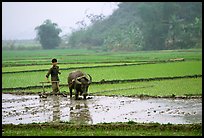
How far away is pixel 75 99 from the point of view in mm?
15695

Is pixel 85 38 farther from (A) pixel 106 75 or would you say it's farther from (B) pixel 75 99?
(B) pixel 75 99

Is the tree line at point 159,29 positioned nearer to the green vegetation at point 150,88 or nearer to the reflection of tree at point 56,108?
the green vegetation at point 150,88

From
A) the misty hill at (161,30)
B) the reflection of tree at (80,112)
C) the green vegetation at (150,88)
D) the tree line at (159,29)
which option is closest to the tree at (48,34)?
the tree line at (159,29)

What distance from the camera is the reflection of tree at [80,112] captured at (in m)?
11.3

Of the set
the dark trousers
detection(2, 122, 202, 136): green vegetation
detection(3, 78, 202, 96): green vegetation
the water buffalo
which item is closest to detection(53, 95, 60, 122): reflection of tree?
the dark trousers

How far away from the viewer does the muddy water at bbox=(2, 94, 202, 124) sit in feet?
37.5

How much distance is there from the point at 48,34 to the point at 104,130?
70.4 metres

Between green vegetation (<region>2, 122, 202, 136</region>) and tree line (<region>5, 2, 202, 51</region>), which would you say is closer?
green vegetation (<region>2, 122, 202, 136</region>)

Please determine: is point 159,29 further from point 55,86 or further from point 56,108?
point 56,108

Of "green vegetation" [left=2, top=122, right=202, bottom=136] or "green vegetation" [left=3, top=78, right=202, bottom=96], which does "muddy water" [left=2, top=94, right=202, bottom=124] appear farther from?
"green vegetation" [left=3, top=78, right=202, bottom=96]

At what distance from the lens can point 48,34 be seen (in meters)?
78.8

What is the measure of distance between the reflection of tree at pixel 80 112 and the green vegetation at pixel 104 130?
3.38ft

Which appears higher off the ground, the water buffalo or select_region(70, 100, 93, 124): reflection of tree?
the water buffalo

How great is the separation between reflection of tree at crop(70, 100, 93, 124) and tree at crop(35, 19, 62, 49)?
209ft
